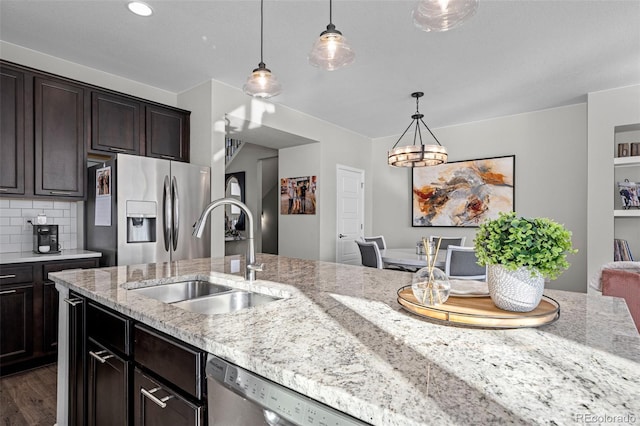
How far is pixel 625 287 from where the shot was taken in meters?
2.21

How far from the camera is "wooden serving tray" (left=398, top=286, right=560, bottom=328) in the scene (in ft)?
3.21

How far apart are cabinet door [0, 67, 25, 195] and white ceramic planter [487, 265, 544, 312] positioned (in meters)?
3.48

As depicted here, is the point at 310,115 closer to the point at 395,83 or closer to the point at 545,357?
the point at 395,83

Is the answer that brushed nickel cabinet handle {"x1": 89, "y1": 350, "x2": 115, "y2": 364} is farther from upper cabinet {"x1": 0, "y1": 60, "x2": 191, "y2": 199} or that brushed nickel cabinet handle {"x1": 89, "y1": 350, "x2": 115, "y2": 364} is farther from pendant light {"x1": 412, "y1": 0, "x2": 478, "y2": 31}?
upper cabinet {"x1": 0, "y1": 60, "x2": 191, "y2": 199}

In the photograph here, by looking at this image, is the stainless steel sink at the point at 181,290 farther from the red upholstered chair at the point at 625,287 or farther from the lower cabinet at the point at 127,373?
the red upholstered chair at the point at 625,287

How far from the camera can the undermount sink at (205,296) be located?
1608 mm

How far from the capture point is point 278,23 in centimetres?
268

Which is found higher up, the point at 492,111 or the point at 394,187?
the point at 492,111

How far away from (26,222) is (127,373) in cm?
277

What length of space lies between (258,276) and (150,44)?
2.44 metres

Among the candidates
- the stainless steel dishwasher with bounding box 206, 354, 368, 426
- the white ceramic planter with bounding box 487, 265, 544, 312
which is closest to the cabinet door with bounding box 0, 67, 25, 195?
the stainless steel dishwasher with bounding box 206, 354, 368, 426

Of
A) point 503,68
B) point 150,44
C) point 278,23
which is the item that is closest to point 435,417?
point 278,23

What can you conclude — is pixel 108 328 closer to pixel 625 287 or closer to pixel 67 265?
pixel 67 265

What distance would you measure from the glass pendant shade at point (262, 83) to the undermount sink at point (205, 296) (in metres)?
1.17
